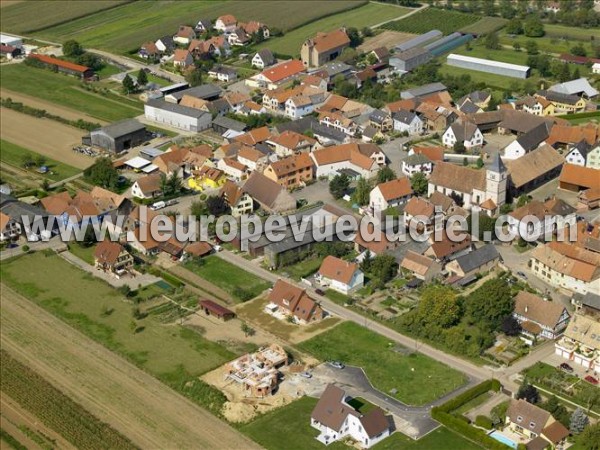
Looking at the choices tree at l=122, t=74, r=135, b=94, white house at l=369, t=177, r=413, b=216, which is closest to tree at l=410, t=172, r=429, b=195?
white house at l=369, t=177, r=413, b=216

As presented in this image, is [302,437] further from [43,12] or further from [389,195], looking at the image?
[43,12]

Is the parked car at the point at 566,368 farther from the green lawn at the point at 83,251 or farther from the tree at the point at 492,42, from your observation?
the tree at the point at 492,42

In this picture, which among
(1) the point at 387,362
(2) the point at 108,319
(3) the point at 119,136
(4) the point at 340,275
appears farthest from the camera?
(3) the point at 119,136

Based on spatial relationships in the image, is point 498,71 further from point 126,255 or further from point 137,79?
point 126,255

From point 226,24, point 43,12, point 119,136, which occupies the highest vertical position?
point 226,24

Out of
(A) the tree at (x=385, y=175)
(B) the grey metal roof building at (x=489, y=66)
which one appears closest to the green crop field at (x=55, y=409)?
(A) the tree at (x=385, y=175)

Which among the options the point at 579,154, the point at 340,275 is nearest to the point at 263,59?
the point at 579,154

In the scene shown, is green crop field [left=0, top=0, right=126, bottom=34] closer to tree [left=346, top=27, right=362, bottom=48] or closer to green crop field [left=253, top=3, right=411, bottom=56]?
green crop field [left=253, top=3, right=411, bottom=56]

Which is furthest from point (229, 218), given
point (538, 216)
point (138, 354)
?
point (538, 216)
